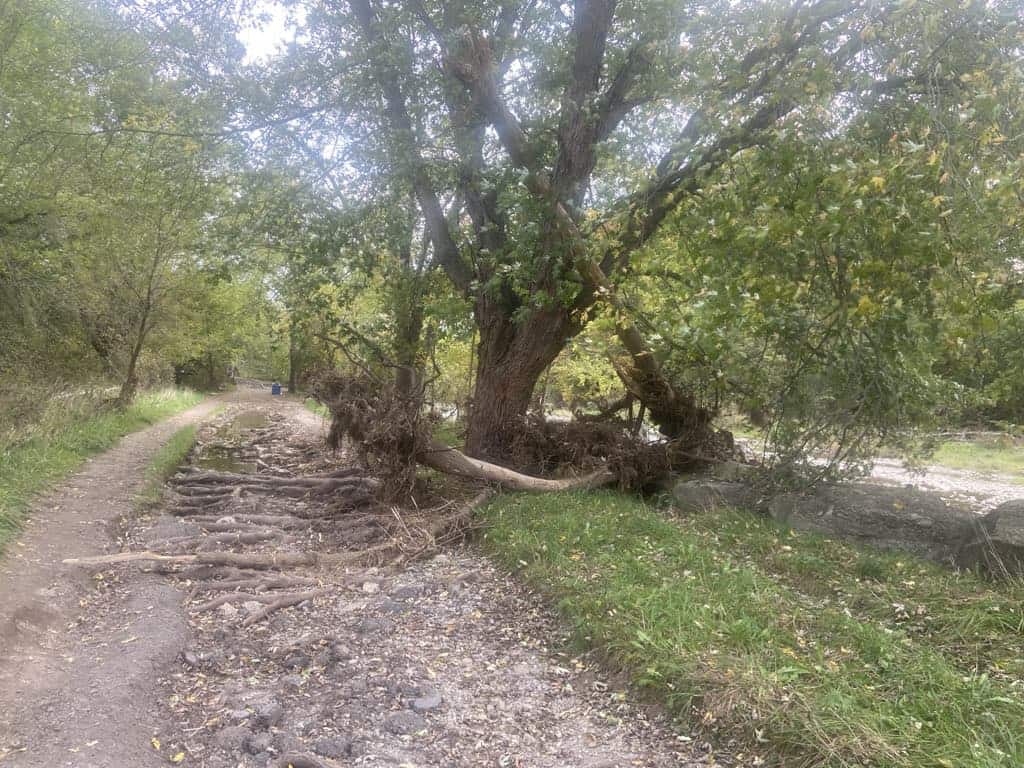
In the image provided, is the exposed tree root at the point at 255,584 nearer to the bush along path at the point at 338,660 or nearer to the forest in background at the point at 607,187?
the bush along path at the point at 338,660

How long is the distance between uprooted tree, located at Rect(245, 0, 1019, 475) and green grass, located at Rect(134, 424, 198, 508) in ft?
15.1

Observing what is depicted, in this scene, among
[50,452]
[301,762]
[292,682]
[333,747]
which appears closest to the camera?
[301,762]

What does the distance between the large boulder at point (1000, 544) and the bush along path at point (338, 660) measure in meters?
3.36

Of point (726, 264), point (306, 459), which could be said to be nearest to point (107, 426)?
point (306, 459)

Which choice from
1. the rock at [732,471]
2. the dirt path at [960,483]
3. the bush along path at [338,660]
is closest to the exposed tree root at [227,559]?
the bush along path at [338,660]

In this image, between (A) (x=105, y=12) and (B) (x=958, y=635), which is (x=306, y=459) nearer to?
(A) (x=105, y=12)

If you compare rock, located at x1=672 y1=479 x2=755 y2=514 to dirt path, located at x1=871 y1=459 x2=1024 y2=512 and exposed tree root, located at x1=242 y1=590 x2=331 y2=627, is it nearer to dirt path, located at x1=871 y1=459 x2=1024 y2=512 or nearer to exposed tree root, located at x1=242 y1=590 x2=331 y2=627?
dirt path, located at x1=871 y1=459 x2=1024 y2=512

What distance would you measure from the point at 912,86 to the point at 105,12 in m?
9.84

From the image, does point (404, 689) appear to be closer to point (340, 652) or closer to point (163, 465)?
point (340, 652)

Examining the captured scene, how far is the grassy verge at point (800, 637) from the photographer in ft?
11.2

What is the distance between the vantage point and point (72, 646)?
5.02 m

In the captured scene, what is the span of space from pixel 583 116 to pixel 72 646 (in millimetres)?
7498

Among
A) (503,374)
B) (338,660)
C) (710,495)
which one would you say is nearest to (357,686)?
(338,660)

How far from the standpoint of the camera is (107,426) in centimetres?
1341
